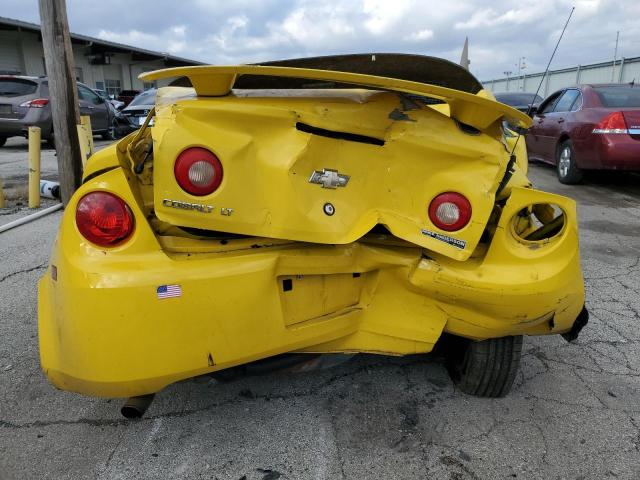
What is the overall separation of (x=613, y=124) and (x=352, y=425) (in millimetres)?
6446

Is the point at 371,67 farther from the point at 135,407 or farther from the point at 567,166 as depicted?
the point at 567,166

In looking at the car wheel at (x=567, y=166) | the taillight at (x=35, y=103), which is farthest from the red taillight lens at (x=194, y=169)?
the taillight at (x=35, y=103)

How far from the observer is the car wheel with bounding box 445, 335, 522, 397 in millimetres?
2293


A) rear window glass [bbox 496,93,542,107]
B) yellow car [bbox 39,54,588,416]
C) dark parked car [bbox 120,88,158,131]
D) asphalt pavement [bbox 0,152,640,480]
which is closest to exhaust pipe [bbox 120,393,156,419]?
yellow car [bbox 39,54,588,416]

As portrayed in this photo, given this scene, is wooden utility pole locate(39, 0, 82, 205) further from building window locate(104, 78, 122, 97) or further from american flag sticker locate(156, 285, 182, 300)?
building window locate(104, 78, 122, 97)

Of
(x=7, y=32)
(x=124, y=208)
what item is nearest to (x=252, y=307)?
(x=124, y=208)

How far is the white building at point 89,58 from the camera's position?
24172 mm

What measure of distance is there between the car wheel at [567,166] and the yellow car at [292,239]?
6.56 m

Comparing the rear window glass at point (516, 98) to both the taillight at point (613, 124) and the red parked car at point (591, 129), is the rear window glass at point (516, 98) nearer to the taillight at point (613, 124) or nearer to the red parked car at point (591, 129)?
the red parked car at point (591, 129)

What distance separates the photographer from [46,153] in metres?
11.8

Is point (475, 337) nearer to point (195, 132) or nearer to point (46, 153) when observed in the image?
point (195, 132)

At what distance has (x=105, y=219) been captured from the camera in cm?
172

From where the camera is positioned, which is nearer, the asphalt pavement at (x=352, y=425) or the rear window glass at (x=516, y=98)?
the asphalt pavement at (x=352, y=425)

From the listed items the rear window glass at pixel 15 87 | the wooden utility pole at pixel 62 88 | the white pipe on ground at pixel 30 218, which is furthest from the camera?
the rear window glass at pixel 15 87
